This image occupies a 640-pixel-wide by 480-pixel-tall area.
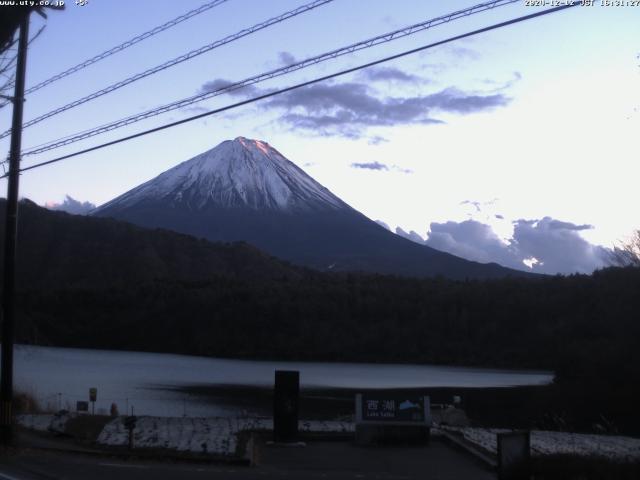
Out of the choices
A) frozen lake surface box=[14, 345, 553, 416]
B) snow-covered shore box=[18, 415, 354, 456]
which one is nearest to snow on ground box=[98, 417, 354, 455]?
snow-covered shore box=[18, 415, 354, 456]

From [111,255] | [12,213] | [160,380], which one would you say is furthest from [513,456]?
[111,255]

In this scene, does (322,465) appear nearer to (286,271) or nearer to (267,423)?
(267,423)

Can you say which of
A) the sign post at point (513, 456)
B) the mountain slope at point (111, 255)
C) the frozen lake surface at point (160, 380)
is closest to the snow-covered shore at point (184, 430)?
the sign post at point (513, 456)

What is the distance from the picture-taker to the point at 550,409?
146ft

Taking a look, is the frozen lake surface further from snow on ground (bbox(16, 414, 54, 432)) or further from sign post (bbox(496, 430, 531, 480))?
sign post (bbox(496, 430, 531, 480))

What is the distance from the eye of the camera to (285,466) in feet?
54.0

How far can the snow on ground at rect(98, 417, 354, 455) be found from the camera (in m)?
18.1

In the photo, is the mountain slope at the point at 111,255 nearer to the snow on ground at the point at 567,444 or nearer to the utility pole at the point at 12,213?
the snow on ground at the point at 567,444

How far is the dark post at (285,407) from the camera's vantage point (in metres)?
18.6

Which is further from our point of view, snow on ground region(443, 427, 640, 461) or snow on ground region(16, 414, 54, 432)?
snow on ground region(16, 414, 54, 432)

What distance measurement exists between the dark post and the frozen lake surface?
14.2m

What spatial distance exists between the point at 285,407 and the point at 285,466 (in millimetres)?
2266

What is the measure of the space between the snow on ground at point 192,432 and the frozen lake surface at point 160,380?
1063 cm

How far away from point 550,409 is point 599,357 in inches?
279
